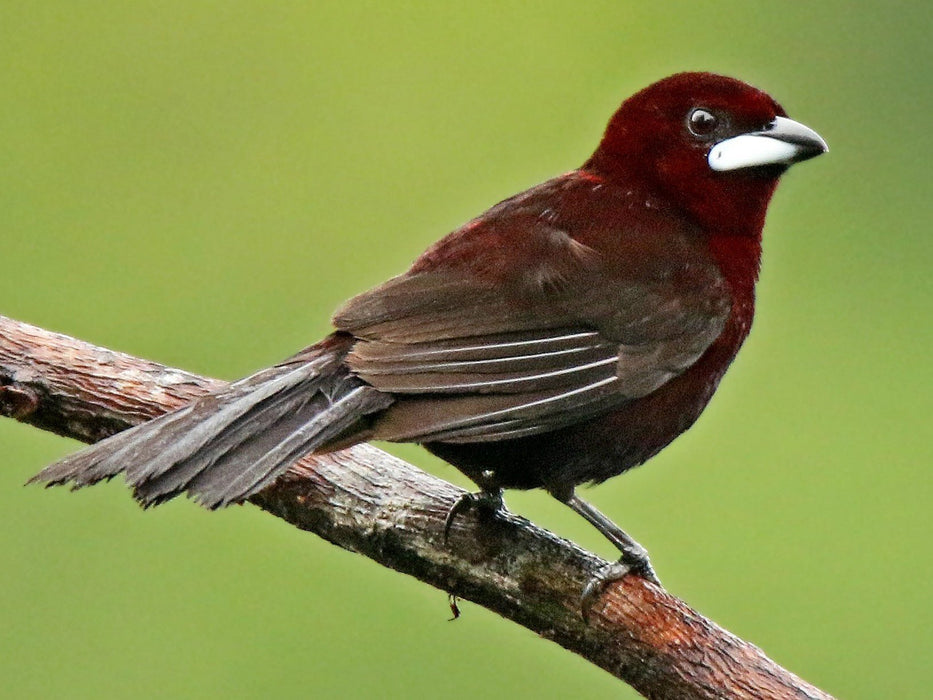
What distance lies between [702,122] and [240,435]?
4.01 ft

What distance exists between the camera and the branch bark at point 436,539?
251 centimetres

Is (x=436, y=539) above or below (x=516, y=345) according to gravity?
below

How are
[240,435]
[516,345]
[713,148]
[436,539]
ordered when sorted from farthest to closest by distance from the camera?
[713,148], [436,539], [516,345], [240,435]

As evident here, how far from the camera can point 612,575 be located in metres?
2.61

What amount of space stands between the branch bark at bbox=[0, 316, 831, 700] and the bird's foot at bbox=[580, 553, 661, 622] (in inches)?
0.5

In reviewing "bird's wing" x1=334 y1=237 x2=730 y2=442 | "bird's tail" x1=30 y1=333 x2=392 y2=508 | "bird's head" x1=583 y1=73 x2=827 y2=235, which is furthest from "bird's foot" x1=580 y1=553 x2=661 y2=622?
"bird's head" x1=583 y1=73 x2=827 y2=235

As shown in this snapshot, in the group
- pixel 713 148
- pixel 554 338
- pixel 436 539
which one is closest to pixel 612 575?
pixel 436 539

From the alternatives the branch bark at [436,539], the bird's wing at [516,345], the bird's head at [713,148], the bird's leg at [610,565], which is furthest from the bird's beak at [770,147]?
the branch bark at [436,539]

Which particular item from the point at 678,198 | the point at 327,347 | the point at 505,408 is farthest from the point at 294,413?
the point at 678,198

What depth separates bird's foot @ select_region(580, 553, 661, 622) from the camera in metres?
2.60

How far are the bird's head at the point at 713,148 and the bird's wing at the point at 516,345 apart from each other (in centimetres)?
20

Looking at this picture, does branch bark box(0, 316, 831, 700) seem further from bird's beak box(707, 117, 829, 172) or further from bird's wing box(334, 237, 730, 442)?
bird's beak box(707, 117, 829, 172)

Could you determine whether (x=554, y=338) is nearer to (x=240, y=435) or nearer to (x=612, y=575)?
(x=612, y=575)

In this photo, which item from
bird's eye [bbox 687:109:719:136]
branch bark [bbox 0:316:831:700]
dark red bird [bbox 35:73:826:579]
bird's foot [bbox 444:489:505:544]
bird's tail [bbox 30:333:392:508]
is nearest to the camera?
bird's tail [bbox 30:333:392:508]
